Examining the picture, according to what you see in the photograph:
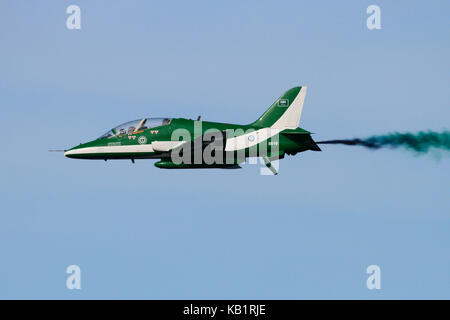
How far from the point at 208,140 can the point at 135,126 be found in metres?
5.04

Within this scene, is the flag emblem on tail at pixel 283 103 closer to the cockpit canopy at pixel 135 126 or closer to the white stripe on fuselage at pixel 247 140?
the white stripe on fuselage at pixel 247 140

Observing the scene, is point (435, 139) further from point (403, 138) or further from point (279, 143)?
point (279, 143)

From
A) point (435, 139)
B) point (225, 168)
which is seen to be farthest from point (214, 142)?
point (435, 139)

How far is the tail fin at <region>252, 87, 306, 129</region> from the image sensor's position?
2928 inches

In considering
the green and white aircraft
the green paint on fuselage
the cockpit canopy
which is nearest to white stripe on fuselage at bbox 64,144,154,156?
the green and white aircraft

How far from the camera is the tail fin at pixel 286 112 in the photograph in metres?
74.4

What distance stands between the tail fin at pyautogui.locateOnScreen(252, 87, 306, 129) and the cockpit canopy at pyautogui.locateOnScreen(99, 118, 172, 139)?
559 cm

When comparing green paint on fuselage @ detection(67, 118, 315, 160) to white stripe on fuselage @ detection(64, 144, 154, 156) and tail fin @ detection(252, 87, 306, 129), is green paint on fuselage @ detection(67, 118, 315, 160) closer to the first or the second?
white stripe on fuselage @ detection(64, 144, 154, 156)

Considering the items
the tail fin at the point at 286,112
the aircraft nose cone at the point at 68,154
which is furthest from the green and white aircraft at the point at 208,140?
the aircraft nose cone at the point at 68,154

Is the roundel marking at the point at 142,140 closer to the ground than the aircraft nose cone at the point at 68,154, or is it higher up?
higher up

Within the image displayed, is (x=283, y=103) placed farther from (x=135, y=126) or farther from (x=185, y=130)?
(x=135, y=126)

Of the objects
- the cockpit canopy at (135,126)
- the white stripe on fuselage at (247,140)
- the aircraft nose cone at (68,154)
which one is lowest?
the aircraft nose cone at (68,154)

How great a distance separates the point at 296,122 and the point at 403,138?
6351 millimetres
